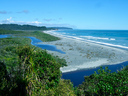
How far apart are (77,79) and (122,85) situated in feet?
26.3

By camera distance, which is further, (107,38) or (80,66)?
(107,38)

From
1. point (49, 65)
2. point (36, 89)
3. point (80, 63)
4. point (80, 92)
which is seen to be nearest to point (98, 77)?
point (80, 92)

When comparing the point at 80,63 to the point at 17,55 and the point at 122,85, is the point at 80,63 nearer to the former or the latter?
the point at 122,85

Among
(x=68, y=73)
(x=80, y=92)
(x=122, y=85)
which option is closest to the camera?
(x=122, y=85)

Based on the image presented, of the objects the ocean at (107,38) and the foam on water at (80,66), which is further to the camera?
the ocean at (107,38)

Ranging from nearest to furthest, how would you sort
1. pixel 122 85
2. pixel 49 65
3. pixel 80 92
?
pixel 122 85
pixel 49 65
pixel 80 92

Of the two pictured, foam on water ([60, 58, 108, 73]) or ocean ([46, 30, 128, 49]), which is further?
ocean ([46, 30, 128, 49])

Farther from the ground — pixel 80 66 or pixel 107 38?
pixel 107 38

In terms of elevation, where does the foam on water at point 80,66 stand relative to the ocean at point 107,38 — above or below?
below

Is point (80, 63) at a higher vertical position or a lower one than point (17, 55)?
lower

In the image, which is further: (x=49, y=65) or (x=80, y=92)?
(x=80, y=92)

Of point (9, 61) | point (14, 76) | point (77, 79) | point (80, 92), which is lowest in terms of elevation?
point (77, 79)

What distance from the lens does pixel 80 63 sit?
69.4 feet

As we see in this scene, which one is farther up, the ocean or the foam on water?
the ocean
